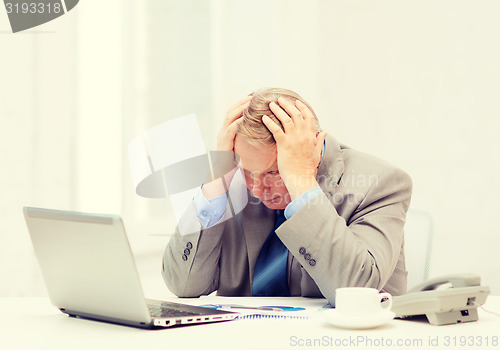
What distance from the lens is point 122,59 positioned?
7.60ft

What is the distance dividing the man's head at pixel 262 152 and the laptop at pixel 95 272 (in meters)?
0.44

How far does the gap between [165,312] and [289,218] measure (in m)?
0.37

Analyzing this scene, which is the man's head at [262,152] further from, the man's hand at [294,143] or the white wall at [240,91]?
the white wall at [240,91]

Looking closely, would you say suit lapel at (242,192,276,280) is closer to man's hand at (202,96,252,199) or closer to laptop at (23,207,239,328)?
man's hand at (202,96,252,199)

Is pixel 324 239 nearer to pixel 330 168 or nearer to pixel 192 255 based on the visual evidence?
pixel 330 168

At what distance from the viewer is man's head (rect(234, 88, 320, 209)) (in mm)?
1493

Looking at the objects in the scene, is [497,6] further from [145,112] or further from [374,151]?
[145,112]

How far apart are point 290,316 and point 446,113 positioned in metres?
1.97

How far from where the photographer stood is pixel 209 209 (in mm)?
1583

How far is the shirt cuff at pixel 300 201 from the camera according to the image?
1.37 metres

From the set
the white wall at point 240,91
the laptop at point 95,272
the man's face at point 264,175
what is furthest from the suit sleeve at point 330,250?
the white wall at point 240,91

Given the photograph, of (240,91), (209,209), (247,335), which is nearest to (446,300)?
(247,335)

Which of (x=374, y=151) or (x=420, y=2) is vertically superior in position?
(x=420, y=2)

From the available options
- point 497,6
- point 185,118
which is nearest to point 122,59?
point 185,118
